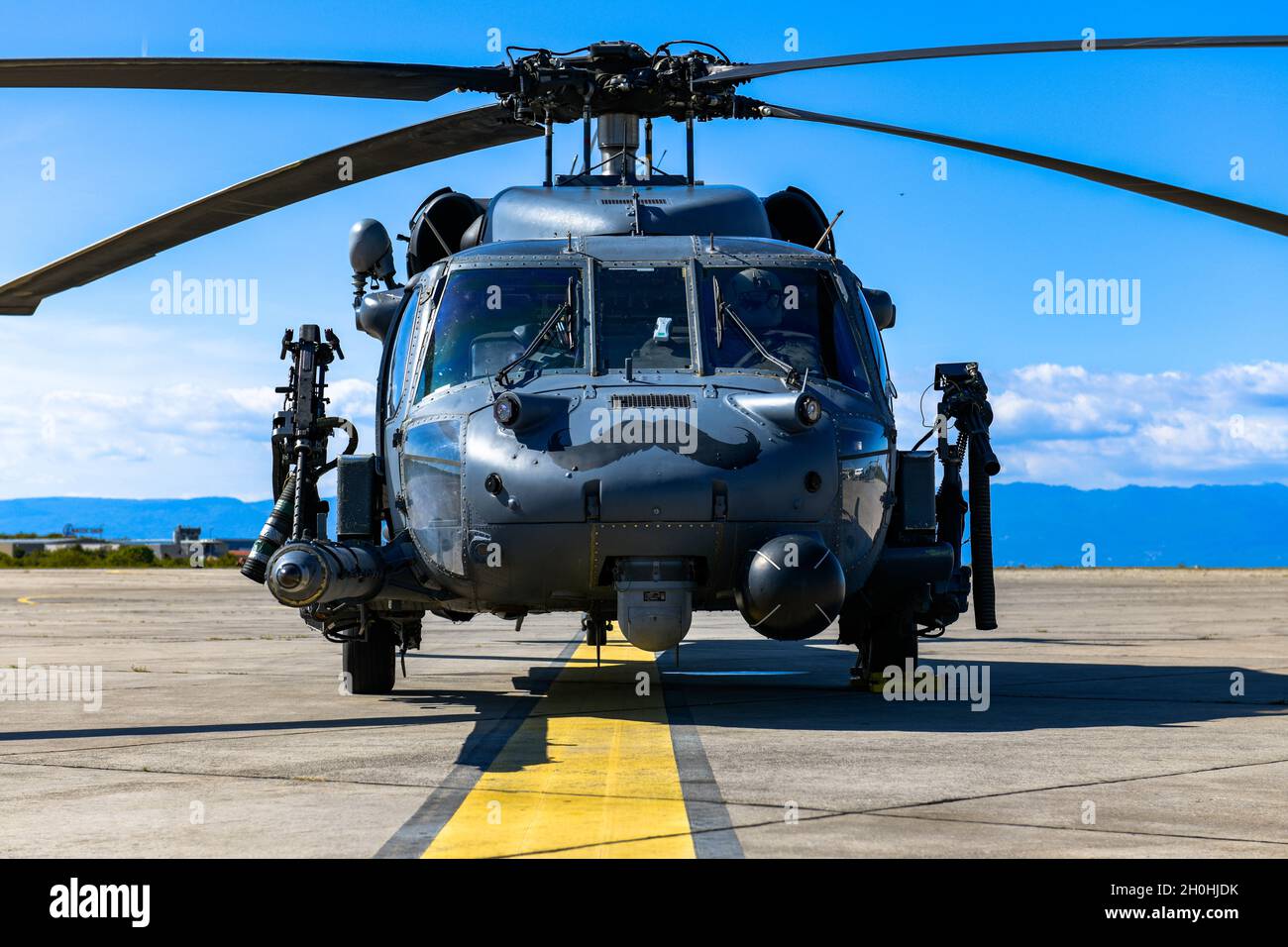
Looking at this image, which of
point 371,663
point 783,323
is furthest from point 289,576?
point 783,323

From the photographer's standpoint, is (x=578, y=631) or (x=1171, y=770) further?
(x=578, y=631)

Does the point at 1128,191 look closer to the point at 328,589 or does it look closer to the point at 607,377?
the point at 607,377

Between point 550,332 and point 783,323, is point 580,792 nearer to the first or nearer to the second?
point 550,332

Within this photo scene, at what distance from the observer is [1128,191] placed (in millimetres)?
9328

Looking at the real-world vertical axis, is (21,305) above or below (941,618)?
above

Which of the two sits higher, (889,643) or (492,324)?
(492,324)

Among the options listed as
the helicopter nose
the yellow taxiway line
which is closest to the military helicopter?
the helicopter nose

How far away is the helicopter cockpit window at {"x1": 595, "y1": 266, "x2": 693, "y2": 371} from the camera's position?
30.7 feet

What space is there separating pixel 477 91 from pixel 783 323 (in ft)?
9.52

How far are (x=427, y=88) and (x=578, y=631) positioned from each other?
10991 mm

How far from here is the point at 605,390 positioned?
8773 millimetres

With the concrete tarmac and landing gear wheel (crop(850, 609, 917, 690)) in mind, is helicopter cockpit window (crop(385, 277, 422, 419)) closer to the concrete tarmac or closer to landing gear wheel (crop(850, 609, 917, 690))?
the concrete tarmac

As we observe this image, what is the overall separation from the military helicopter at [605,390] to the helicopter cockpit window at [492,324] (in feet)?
0.06

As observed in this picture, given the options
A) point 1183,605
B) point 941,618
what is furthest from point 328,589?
point 1183,605
